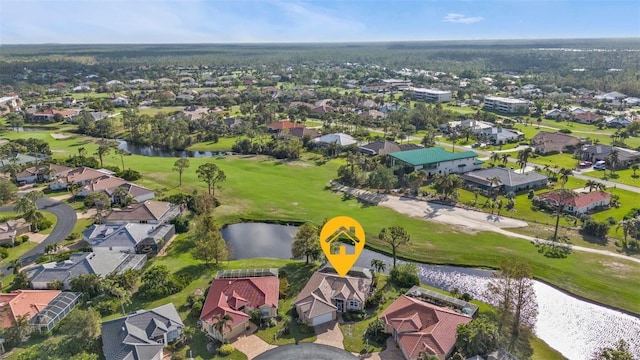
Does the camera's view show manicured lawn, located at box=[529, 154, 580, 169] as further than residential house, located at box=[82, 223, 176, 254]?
Yes

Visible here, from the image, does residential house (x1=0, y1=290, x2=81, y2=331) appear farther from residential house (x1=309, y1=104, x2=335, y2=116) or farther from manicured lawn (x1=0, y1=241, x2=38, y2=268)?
residential house (x1=309, y1=104, x2=335, y2=116)

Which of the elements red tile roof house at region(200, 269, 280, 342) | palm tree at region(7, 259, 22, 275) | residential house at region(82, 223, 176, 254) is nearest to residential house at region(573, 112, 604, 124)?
red tile roof house at region(200, 269, 280, 342)

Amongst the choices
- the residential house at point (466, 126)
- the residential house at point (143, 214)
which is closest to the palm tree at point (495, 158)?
the residential house at point (466, 126)

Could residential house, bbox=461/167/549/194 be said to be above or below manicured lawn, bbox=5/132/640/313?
above

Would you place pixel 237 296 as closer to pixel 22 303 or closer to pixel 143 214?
pixel 22 303

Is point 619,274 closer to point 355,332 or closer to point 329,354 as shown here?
point 355,332

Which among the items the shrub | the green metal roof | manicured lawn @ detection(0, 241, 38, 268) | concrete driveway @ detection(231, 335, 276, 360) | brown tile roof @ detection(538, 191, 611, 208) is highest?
the green metal roof

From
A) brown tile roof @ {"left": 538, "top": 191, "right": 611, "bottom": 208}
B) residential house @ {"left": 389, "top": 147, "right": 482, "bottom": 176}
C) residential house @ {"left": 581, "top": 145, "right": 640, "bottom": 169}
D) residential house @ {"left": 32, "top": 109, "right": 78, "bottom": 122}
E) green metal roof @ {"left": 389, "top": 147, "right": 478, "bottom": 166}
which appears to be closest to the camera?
brown tile roof @ {"left": 538, "top": 191, "right": 611, "bottom": 208}
